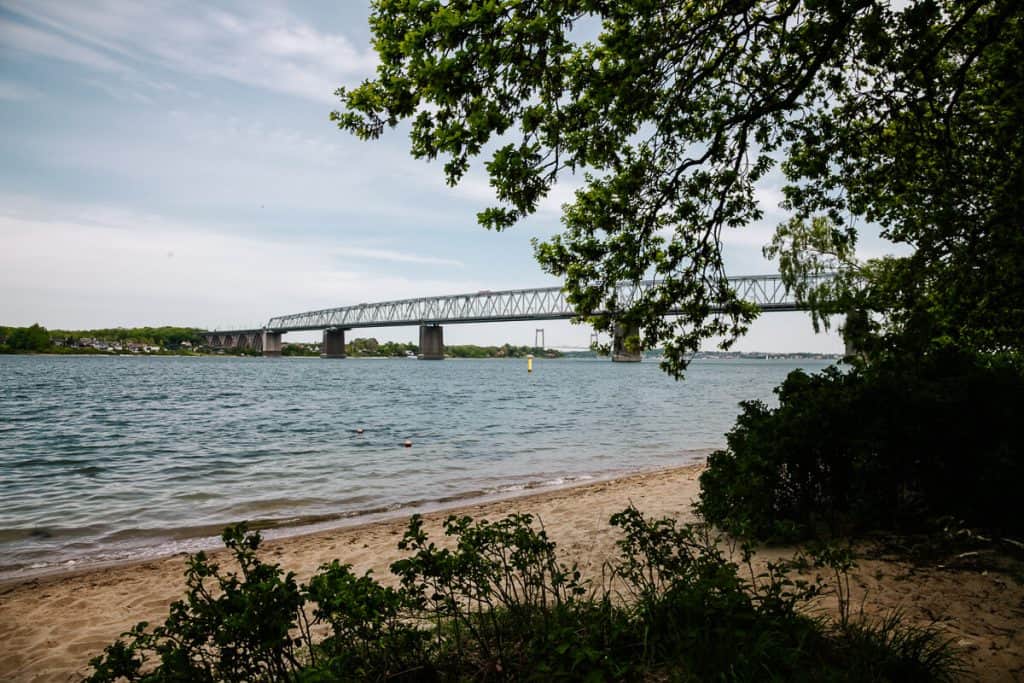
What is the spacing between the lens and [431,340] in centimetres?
16350

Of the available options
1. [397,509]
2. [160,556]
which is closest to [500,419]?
[397,509]

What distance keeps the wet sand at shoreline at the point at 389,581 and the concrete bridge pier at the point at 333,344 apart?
555 feet

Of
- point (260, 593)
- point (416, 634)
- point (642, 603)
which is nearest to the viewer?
point (260, 593)

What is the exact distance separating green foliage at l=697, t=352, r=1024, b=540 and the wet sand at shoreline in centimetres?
94

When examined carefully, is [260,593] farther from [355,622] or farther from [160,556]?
[160,556]

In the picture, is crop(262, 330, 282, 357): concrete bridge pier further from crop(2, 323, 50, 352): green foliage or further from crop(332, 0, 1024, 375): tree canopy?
crop(332, 0, 1024, 375): tree canopy

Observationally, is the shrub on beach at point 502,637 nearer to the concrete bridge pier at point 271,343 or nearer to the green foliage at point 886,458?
the green foliage at point 886,458

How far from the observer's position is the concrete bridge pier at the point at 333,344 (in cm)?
17162

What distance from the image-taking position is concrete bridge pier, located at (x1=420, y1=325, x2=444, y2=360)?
532 feet

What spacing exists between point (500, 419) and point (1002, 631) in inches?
971

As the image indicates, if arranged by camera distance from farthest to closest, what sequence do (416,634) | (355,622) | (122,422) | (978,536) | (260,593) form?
(122,422) < (978,536) < (416,634) < (355,622) < (260,593)

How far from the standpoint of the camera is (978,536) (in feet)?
18.0

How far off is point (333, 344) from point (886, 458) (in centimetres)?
17868

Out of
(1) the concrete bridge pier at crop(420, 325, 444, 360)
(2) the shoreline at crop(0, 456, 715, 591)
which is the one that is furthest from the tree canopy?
(1) the concrete bridge pier at crop(420, 325, 444, 360)
